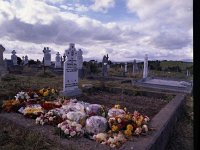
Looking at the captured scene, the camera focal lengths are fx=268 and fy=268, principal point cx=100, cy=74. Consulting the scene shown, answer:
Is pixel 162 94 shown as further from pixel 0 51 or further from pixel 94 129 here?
pixel 0 51

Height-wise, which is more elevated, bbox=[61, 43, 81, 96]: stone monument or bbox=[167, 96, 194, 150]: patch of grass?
bbox=[61, 43, 81, 96]: stone monument

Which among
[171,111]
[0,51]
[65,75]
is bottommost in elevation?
[171,111]

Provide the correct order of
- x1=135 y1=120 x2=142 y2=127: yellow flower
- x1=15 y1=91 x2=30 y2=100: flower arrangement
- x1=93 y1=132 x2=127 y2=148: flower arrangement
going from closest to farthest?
x1=93 y1=132 x2=127 y2=148: flower arrangement
x1=135 y1=120 x2=142 y2=127: yellow flower
x1=15 y1=91 x2=30 y2=100: flower arrangement

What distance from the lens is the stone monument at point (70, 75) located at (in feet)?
30.3

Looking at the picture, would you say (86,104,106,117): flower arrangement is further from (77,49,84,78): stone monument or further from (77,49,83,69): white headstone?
(77,49,83,69): white headstone

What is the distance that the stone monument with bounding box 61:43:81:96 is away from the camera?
9.24 metres

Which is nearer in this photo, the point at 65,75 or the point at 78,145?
the point at 78,145

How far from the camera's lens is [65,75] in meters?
9.37

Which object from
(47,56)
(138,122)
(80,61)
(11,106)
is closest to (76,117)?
(138,122)

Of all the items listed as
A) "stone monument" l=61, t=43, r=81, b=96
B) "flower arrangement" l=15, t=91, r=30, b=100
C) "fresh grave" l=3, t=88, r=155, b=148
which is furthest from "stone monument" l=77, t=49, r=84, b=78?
"fresh grave" l=3, t=88, r=155, b=148

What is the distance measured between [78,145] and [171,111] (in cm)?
330

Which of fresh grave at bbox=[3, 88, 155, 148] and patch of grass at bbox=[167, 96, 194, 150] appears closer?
fresh grave at bbox=[3, 88, 155, 148]
